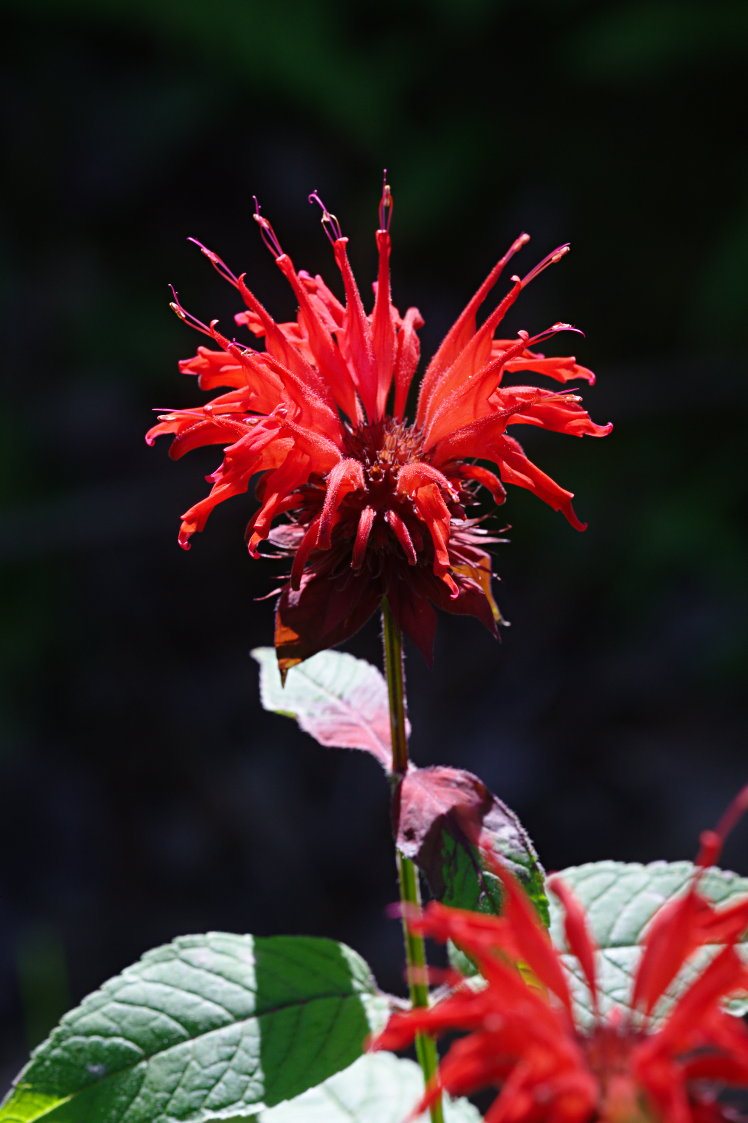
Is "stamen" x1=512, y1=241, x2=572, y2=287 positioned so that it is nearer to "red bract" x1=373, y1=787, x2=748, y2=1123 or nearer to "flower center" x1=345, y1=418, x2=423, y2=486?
"flower center" x1=345, y1=418, x2=423, y2=486

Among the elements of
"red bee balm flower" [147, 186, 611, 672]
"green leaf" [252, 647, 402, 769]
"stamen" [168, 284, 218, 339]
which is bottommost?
"green leaf" [252, 647, 402, 769]

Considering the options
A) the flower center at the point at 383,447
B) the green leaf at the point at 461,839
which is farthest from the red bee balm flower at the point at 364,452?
the green leaf at the point at 461,839

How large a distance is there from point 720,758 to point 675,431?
1054 millimetres

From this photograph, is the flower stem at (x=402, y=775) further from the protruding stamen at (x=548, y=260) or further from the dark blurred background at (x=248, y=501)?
the dark blurred background at (x=248, y=501)

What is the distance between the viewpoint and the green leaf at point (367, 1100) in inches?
60.2

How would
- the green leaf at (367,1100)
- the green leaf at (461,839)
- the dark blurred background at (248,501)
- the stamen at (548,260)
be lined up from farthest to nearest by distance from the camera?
the dark blurred background at (248,501), the green leaf at (367,1100), the stamen at (548,260), the green leaf at (461,839)

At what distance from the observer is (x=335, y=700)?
1394mm

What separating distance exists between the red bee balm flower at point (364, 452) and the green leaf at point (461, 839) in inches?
6.0

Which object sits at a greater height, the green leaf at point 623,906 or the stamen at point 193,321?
the stamen at point 193,321

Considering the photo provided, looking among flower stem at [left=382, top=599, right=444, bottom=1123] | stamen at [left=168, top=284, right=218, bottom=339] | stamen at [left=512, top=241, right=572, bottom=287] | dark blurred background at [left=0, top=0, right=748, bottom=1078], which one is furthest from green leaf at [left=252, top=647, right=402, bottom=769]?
dark blurred background at [left=0, top=0, right=748, bottom=1078]

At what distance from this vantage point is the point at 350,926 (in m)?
2.96

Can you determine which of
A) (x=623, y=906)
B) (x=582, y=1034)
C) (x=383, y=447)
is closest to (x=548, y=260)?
(x=383, y=447)

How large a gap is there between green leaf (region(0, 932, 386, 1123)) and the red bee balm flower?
348 mm

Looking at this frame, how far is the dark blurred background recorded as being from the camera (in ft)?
10.5
